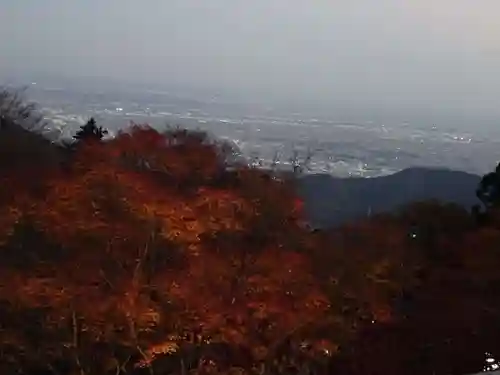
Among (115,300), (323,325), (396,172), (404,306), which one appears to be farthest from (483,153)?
(115,300)

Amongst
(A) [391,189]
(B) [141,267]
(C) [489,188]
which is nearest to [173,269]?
(B) [141,267]

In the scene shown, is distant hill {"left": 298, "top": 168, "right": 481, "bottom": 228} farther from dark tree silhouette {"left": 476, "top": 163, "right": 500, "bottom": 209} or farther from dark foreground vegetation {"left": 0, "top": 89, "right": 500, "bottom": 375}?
dark foreground vegetation {"left": 0, "top": 89, "right": 500, "bottom": 375}

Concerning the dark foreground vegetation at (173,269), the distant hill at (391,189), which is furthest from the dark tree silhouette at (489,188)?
the dark foreground vegetation at (173,269)

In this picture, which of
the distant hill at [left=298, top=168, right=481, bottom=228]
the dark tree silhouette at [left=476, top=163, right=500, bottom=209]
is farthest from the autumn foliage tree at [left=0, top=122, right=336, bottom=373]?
the dark tree silhouette at [left=476, top=163, right=500, bottom=209]

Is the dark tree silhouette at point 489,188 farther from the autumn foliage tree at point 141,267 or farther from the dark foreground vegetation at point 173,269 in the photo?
the autumn foliage tree at point 141,267

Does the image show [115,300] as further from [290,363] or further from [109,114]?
[109,114]

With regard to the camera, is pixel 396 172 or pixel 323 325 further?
pixel 396 172

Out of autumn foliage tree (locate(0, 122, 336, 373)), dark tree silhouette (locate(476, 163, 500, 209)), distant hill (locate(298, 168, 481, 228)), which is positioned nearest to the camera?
autumn foliage tree (locate(0, 122, 336, 373))
